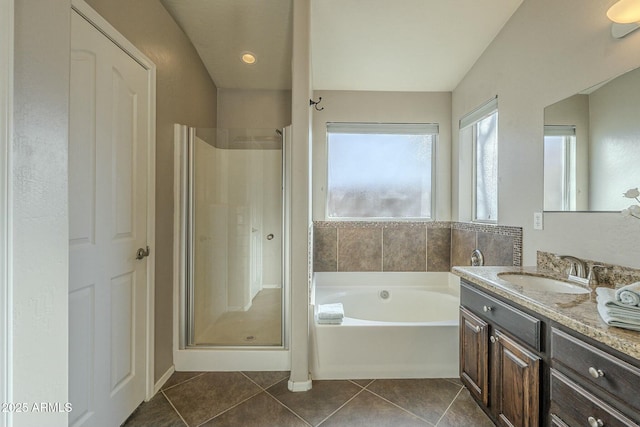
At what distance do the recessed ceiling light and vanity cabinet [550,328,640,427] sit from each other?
2.89 meters

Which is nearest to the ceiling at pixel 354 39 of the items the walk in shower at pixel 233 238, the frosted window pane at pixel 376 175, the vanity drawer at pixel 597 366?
the frosted window pane at pixel 376 175

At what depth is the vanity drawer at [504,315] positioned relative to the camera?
1.22 meters

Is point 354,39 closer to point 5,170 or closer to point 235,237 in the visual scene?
point 235,237

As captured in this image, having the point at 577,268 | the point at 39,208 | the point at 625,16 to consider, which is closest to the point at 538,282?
the point at 577,268

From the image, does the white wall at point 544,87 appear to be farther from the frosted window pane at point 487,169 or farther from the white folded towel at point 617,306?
the white folded towel at point 617,306

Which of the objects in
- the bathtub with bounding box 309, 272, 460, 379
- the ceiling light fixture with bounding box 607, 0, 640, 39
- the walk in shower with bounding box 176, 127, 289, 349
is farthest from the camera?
the walk in shower with bounding box 176, 127, 289, 349

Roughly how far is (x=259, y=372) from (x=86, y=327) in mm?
1207

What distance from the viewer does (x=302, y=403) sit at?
180 cm

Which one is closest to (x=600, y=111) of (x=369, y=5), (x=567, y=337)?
(x=567, y=337)

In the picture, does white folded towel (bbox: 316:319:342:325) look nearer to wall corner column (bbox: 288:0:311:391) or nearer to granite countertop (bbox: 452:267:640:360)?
wall corner column (bbox: 288:0:311:391)

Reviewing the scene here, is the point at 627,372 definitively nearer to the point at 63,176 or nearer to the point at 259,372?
the point at 63,176

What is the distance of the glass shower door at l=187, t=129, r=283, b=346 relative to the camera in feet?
7.38

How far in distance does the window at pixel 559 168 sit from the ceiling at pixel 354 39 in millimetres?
1063

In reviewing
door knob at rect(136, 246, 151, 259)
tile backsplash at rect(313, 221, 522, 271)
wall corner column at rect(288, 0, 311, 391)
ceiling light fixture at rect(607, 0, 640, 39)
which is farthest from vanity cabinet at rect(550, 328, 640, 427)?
door knob at rect(136, 246, 151, 259)
